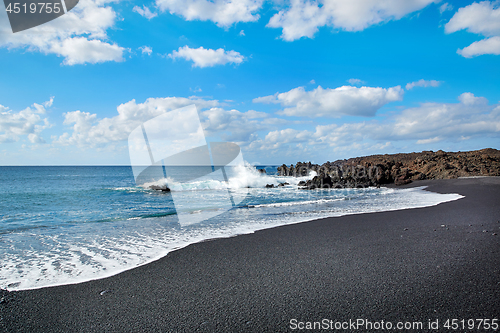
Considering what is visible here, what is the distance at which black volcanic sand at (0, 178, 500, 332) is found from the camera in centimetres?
261

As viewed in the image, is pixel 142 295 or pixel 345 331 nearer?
pixel 345 331

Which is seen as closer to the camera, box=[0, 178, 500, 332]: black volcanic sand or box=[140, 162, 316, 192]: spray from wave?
box=[0, 178, 500, 332]: black volcanic sand

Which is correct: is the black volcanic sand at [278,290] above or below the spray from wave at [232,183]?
below

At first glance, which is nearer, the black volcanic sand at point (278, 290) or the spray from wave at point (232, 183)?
the black volcanic sand at point (278, 290)

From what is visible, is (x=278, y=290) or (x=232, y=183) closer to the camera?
(x=278, y=290)

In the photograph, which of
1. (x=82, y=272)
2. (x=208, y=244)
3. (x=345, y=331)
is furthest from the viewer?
(x=208, y=244)

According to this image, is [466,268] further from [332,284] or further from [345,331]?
[345,331]

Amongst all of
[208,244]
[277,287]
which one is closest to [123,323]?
[277,287]

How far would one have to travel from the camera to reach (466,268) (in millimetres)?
3723

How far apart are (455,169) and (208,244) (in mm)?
26082

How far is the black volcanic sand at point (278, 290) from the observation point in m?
2.61

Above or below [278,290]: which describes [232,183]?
above

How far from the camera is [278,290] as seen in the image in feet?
10.4

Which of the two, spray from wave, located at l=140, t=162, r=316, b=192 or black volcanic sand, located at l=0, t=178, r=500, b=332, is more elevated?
spray from wave, located at l=140, t=162, r=316, b=192
